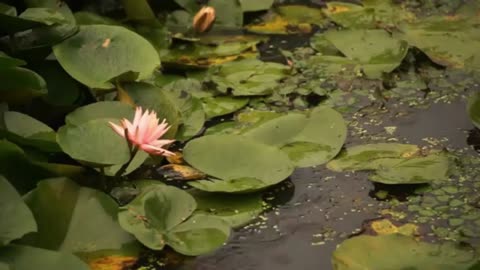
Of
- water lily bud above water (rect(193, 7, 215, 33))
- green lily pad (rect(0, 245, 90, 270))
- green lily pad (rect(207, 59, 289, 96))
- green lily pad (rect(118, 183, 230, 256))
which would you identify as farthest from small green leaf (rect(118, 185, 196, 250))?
water lily bud above water (rect(193, 7, 215, 33))

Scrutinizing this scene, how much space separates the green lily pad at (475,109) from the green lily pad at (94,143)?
0.63m

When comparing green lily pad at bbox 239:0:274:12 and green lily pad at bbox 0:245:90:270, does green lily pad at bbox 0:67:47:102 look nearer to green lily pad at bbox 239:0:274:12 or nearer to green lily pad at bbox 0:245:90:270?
green lily pad at bbox 0:245:90:270

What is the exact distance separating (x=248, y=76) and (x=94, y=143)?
1.80ft

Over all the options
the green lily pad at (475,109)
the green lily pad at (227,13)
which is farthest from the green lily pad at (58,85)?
the green lily pad at (475,109)

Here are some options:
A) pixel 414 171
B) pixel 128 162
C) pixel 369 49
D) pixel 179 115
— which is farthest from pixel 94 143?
pixel 369 49

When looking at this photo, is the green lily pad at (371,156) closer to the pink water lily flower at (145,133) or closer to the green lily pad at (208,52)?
the pink water lily flower at (145,133)

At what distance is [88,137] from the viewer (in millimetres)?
1347

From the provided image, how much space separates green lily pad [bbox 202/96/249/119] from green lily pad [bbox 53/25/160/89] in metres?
0.17

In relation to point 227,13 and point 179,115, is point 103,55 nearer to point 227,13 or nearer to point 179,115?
point 179,115

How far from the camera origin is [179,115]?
1.60m

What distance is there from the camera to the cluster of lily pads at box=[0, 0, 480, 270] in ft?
4.17

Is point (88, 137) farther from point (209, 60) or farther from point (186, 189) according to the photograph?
point (209, 60)

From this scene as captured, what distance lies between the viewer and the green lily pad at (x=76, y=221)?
1.25m

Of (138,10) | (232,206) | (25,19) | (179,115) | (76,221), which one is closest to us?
(76,221)
